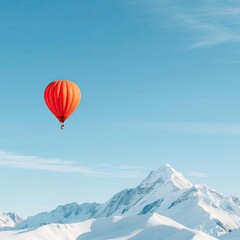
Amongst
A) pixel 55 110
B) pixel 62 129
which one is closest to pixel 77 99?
pixel 55 110

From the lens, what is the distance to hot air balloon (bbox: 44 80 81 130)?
380 feet

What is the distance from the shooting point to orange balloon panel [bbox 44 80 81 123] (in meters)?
116

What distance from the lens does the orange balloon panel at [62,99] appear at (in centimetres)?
11591

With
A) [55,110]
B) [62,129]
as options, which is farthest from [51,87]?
[62,129]

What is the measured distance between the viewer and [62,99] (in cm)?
11581

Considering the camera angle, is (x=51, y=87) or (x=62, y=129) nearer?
(x=62, y=129)

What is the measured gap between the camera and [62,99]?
11581 centimetres

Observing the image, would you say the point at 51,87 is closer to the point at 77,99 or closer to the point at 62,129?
the point at 77,99

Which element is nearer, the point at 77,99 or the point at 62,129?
the point at 62,129

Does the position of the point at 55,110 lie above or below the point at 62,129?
above

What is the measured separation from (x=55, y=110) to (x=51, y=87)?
16.0ft

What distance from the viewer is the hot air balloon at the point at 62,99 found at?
380ft

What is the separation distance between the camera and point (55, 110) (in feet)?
383

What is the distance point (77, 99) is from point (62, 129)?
1218 cm
